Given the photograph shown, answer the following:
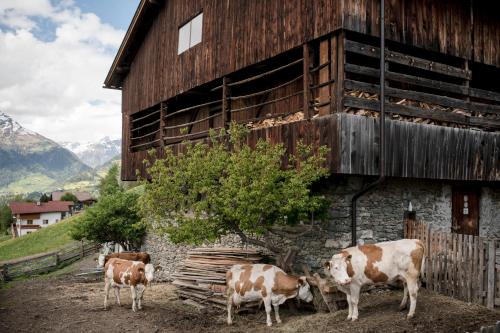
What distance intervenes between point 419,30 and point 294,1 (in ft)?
12.0

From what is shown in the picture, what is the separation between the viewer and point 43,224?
96562 mm

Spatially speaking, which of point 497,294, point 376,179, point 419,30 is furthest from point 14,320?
point 419,30

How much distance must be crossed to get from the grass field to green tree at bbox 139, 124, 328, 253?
38799 mm

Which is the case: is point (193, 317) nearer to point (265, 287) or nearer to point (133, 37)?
point (265, 287)

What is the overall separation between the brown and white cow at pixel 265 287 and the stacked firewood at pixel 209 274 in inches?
59.0

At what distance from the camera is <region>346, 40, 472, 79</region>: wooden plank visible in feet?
37.1

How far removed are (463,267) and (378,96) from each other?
185 inches

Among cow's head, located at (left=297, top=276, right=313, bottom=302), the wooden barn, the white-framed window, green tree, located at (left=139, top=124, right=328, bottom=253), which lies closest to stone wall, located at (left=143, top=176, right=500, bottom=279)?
the wooden barn

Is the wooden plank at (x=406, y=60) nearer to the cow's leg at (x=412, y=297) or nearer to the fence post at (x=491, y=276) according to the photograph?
the fence post at (x=491, y=276)

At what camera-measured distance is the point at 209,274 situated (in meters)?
13.5

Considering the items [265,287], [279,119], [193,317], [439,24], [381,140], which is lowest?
[193,317]

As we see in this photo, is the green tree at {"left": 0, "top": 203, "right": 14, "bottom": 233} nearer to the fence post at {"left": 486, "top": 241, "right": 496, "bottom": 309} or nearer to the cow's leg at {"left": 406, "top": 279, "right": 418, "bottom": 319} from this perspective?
the cow's leg at {"left": 406, "top": 279, "right": 418, "bottom": 319}

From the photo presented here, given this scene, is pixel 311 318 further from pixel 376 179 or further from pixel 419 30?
pixel 419 30

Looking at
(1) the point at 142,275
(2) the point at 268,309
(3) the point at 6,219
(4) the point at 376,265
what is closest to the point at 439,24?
(4) the point at 376,265
